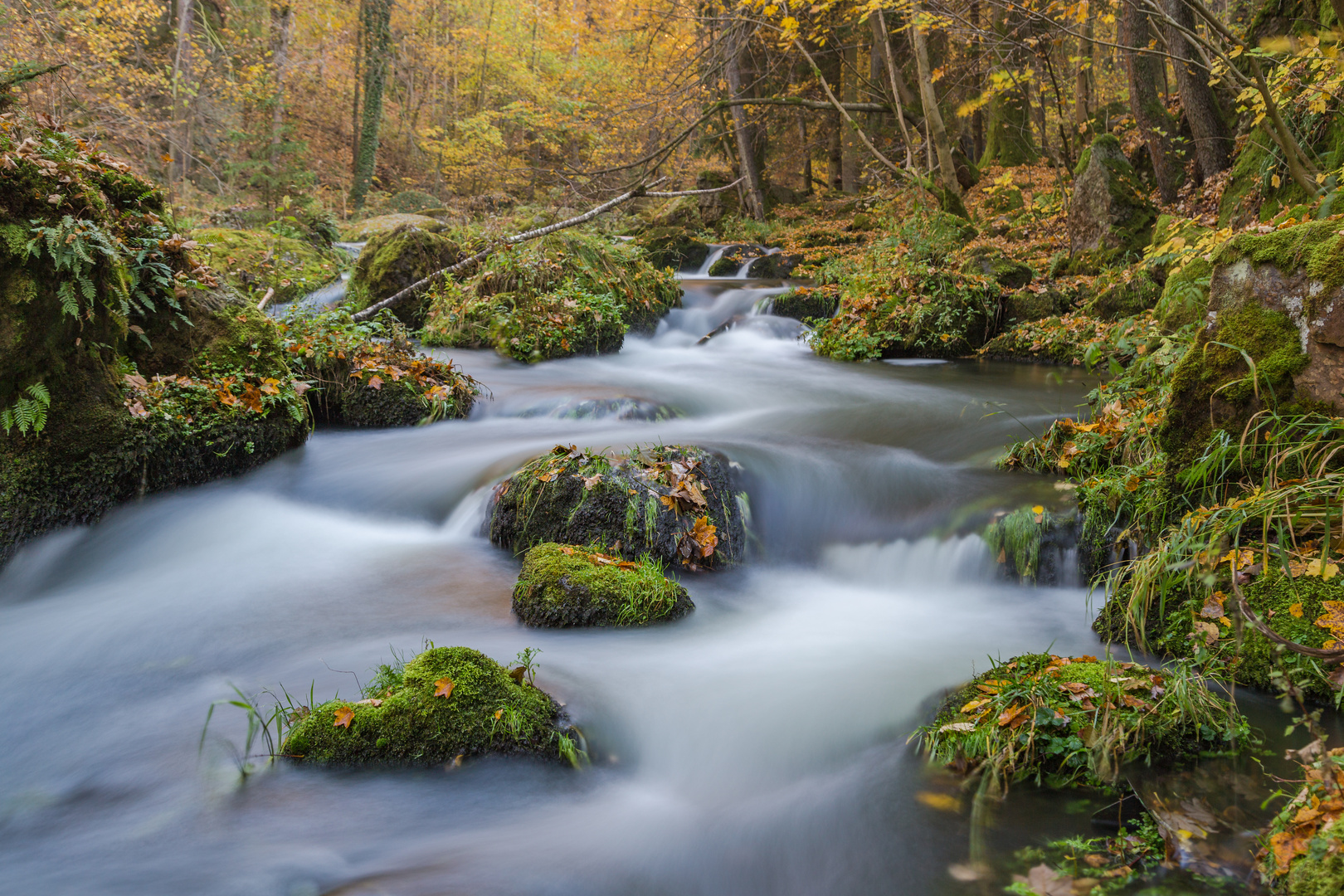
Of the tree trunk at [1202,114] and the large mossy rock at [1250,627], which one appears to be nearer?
the large mossy rock at [1250,627]

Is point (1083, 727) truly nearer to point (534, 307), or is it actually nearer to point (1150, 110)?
point (534, 307)

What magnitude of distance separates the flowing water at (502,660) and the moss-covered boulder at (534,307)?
3186 mm

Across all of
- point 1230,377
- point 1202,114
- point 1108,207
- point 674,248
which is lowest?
point 1230,377

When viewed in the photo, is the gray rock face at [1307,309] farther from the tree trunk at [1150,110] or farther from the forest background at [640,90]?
→ the tree trunk at [1150,110]

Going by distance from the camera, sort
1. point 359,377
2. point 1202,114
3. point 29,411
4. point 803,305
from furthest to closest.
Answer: point 803,305, point 1202,114, point 359,377, point 29,411

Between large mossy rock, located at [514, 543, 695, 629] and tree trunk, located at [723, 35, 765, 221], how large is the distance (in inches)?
638

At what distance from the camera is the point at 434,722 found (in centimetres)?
314

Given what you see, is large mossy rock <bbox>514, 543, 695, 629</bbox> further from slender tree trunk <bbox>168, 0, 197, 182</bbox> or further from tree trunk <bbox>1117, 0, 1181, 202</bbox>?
slender tree trunk <bbox>168, 0, 197, 182</bbox>

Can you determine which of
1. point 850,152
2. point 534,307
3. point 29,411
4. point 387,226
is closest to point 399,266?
point 534,307

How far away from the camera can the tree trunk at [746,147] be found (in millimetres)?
19047

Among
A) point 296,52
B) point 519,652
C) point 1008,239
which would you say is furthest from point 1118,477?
point 296,52

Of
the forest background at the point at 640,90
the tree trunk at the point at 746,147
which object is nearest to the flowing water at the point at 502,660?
the forest background at the point at 640,90

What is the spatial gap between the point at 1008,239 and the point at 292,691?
15018 millimetres

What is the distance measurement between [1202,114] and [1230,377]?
8957mm
